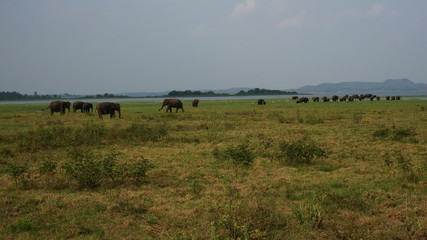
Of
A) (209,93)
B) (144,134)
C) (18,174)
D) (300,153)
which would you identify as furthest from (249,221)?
(209,93)

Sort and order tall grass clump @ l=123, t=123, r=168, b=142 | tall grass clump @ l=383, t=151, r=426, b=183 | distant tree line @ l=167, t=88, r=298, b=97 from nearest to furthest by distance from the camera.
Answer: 1. tall grass clump @ l=383, t=151, r=426, b=183
2. tall grass clump @ l=123, t=123, r=168, b=142
3. distant tree line @ l=167, t=88, r=298, b=97

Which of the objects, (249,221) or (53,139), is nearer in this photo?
(249,221)

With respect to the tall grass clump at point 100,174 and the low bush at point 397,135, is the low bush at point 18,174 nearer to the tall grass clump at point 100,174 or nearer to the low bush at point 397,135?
the tall grass clump at point 100,174

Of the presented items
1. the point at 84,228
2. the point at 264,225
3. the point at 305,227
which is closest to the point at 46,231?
the point at 84,228

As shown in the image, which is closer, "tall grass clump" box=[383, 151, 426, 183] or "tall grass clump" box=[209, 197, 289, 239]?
"tall grass clump" box=[209, 197, 289, 239]

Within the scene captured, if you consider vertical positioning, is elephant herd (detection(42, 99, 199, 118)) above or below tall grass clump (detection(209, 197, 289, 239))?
above

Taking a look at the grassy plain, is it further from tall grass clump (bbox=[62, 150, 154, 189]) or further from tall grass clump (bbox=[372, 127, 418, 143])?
tall grass clump (bbox=[372, 127, 418, 143])

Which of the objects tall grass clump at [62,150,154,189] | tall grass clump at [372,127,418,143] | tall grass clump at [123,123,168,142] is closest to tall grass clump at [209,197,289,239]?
tall grass clump at [62,150,154,189]

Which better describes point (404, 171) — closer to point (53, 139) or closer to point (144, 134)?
point (144, 134)

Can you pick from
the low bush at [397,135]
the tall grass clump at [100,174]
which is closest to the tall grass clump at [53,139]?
the tall grass clump at [100,174]

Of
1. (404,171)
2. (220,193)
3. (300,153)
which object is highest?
(300,153)

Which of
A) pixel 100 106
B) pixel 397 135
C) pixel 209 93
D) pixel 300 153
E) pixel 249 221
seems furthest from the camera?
pixel 209 93

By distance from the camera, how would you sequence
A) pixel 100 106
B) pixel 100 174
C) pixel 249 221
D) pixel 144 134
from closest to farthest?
pixel 249 221 < pixel 100 174 < pixel 144 134 < pixel 100 106

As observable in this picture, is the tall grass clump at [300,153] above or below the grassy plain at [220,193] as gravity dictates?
above
